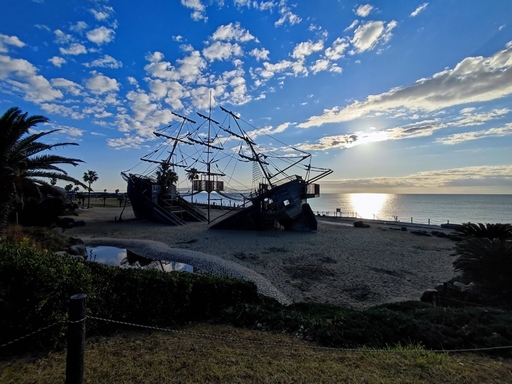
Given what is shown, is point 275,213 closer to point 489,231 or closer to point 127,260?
point 127,260

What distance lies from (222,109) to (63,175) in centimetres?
1833

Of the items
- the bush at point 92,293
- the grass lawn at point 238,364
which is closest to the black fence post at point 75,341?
the grass lawn at point 238,364

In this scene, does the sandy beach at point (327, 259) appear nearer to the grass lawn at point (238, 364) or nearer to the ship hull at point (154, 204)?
the ship hull at point (154, 204)

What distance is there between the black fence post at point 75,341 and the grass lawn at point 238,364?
277 mm

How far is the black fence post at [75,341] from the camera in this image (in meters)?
2.53

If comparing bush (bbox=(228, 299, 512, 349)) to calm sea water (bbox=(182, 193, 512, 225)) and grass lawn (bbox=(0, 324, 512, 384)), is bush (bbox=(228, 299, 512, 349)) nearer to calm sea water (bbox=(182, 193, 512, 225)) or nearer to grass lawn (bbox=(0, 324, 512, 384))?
grass lawn (bbox=(0, 324, 512, 384))

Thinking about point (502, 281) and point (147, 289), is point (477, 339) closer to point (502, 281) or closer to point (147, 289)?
point (502, 281)

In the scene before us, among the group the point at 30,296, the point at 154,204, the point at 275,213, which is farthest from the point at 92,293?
the point at 154,204

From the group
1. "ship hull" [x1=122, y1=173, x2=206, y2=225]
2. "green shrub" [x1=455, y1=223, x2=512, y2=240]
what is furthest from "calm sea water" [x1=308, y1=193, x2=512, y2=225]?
"green shrub" [x1=455, y1=223, x2=512, y2=240]

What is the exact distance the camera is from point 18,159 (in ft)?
34.2

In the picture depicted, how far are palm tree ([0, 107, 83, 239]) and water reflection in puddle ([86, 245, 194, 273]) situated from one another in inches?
175

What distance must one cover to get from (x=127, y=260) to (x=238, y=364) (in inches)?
487

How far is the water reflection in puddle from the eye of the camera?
484 inches

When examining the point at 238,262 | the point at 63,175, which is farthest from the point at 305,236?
the point at 63,175
